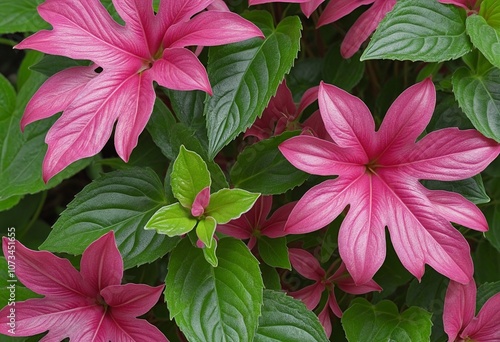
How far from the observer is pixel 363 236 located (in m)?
0.72

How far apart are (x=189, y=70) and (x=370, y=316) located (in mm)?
425

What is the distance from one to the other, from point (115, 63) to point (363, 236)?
0.37m

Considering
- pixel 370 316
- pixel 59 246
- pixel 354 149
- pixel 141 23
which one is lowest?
pixel 370 316

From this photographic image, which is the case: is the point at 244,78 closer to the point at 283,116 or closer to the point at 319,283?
the point at 283,116

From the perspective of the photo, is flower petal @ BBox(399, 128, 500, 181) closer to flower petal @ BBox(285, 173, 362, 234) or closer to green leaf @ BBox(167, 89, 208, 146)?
flower petal @ BBox(285, 173, 362, 234)

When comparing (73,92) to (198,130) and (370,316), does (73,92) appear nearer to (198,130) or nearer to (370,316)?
(198,130)

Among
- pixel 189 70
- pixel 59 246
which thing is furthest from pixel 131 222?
pixel 189 70

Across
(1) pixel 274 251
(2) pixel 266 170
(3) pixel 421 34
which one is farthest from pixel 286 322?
(3) pixel 421 34

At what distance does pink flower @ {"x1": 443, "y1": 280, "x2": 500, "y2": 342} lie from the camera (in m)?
0.80

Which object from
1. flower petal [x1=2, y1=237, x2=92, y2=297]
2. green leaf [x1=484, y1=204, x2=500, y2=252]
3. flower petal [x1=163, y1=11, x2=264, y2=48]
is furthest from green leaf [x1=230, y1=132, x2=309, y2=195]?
green leaf [x1=484, y1=204, x2=500, y2=252]

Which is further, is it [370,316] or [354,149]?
[370,316]

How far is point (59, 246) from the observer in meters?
0.78

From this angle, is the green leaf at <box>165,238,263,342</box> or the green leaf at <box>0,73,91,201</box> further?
the green leaf at <box>0,73,91,201</box>

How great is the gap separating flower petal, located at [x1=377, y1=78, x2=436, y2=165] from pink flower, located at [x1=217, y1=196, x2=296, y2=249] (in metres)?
0.16
